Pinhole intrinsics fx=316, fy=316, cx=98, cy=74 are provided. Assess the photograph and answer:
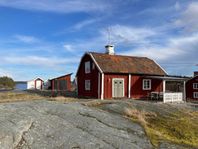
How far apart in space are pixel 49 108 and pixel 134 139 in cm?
553

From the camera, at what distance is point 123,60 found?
35344 mm

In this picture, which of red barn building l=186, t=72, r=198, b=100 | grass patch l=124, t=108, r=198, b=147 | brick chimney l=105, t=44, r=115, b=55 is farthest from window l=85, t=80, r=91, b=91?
red barn building l=186, t=72, r=198, b=100

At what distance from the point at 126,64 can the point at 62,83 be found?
78.8 feet

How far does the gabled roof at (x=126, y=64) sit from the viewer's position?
32.4 meters

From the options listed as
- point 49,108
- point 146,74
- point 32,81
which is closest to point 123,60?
point 146,74

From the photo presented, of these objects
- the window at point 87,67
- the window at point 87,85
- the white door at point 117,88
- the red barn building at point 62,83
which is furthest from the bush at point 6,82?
the white door at point 117,88

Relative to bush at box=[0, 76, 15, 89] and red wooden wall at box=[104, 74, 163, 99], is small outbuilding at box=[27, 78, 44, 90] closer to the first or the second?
bush at box=[0, 76, 15, 89]

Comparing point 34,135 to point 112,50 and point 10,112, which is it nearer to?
point 10,112

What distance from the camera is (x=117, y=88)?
3228cm

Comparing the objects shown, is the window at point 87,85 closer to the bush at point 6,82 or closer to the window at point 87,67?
the window at point 87,67

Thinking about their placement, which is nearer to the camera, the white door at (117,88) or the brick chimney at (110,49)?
the white door at (117,88)

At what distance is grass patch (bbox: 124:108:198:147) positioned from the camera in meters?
14.8

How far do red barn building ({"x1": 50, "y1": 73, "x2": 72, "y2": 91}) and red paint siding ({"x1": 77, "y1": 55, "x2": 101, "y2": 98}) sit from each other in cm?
1991

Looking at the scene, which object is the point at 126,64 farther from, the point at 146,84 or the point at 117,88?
the point at 117,88
